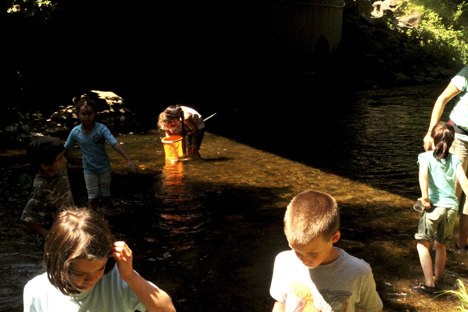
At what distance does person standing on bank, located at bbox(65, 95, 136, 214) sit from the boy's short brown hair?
3760mm

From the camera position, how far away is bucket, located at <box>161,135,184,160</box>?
30.1 ft

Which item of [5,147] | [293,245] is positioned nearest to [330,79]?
[5,147]

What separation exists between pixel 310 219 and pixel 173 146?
280 inches

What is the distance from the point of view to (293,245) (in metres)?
2.32

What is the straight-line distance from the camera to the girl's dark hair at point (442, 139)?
4.26 meters

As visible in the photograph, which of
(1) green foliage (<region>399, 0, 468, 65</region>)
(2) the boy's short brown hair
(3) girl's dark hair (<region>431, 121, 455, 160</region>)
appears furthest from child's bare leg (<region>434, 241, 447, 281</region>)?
(1) green foliage (<region>399, 0, 468, 65</region>)

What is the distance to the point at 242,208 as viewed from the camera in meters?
6.96

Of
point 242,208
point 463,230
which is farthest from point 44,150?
point 463,230

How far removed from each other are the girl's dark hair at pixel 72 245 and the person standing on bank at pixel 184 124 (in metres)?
7.23

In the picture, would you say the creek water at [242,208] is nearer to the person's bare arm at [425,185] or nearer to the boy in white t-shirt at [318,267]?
the person's bare arm at [425,185]

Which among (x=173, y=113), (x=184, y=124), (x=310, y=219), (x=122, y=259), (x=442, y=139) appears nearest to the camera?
(x=122, y=259)

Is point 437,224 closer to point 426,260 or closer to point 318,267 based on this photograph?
point 426,260

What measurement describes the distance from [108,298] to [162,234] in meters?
3.90

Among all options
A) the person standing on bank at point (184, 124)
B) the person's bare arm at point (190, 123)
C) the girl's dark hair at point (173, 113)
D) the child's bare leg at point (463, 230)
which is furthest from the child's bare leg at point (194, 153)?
the child's bare leg at point (463, 230)
